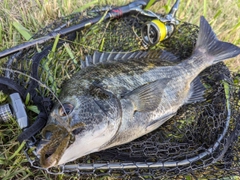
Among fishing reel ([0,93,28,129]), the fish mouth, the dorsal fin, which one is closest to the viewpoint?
the fish mouth

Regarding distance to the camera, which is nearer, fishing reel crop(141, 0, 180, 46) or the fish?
the fish

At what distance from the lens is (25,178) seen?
88.0 inches

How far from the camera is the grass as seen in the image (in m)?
2.25

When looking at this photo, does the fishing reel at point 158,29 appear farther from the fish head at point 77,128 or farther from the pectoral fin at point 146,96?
the fish head at point 77,128

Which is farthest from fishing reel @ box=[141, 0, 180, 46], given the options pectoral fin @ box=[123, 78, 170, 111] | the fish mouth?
the fish mouth

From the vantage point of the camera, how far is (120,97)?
88.2 inches

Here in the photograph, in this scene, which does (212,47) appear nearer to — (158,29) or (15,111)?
(158,29)

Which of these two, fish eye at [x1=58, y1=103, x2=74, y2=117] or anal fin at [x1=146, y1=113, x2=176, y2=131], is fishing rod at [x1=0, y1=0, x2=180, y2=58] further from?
fish eye at [x1=58, y1=103, x2=74, y2=117]

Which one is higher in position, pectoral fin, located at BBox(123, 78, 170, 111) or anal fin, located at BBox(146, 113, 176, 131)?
pectoral fin, located at BBox(123, 78, 170, 111)

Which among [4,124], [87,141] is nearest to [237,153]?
[87,141]

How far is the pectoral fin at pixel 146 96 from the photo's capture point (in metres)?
2.31

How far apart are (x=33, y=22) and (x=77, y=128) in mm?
1940

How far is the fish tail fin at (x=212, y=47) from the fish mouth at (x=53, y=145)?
1.98 metres

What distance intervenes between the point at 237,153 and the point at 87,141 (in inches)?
62.3
